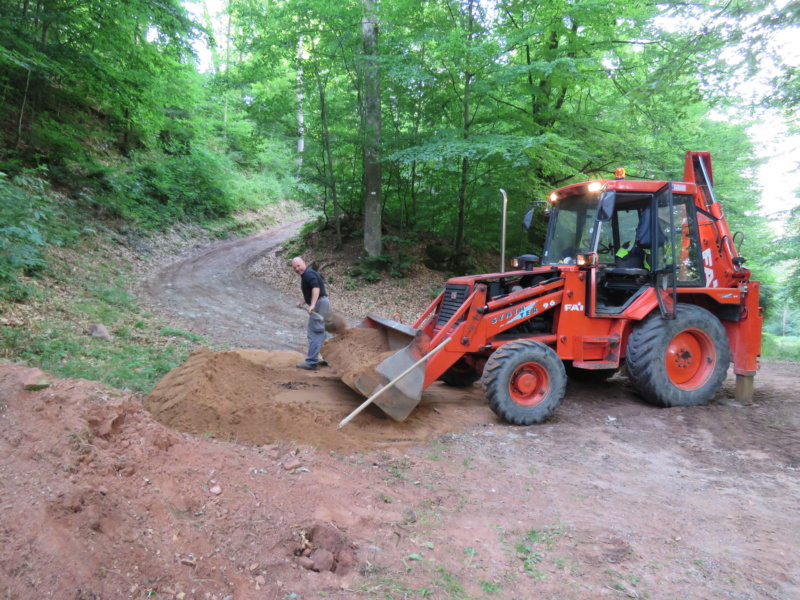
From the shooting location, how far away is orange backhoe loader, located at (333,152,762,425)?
5.45 m

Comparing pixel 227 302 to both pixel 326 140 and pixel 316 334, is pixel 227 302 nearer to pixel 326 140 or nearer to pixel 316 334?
pixel 316 334

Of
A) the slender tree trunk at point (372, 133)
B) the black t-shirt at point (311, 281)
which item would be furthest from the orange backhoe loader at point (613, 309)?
the slender tree trunk at point (372, 133)

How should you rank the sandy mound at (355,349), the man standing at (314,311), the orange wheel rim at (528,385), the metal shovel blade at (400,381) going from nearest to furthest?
the metal shovel blade at (400,381) → the orange wheel rim at (528,385) → the sandy mound at (355,349) → the man standing at (314,311)

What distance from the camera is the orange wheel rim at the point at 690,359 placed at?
6238 millimetres

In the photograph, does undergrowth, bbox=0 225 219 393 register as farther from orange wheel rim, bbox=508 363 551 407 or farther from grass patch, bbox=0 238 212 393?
orange wheel rim, bbox=508 363 551 407

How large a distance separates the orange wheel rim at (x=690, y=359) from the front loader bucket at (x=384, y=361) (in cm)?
346

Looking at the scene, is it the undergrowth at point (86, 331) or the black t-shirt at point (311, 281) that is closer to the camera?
the undergrowth at point (86, 331)

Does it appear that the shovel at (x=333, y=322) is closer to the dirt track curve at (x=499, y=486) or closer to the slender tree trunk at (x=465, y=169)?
the dirt track curve at (x=499, y=486)

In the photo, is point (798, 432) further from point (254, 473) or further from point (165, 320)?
point (165, 320)

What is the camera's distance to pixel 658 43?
35.8 ft

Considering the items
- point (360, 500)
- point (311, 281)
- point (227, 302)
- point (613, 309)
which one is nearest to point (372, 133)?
point (227, 302)

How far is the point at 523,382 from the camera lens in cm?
543

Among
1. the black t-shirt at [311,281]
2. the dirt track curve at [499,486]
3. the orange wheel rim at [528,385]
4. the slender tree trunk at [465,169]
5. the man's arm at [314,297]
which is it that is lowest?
the dirt track curve at [499,486]

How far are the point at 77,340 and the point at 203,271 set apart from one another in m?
8.16
